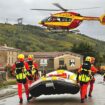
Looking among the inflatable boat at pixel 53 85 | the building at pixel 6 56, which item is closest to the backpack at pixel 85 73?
the inflatable boat at pixel 53 85

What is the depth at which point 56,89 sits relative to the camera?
18.7 m

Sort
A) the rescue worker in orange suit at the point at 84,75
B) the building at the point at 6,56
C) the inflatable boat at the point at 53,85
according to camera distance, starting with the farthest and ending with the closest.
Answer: the building at the point at 6,56
the rescue worker in orange suit at the point at 84,75
the inflatable boat at the point at 53,85

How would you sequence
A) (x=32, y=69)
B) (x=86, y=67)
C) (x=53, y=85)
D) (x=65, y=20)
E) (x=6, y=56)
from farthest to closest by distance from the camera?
(x=6, y=56), (x=65, y=20), (x=32, y=69), (x=86, y=67), (x=53, y=85)

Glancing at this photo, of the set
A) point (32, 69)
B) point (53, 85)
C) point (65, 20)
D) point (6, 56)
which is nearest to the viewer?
point (53, 85)

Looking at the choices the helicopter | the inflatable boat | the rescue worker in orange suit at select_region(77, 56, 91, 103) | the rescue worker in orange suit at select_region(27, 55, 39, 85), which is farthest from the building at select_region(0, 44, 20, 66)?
the inflatable boat

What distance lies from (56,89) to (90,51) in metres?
119

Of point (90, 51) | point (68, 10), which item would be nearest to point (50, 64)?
point (90, 51)

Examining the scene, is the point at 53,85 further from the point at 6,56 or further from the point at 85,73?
the point at 6,56

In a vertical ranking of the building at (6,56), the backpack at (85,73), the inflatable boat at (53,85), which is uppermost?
the backpack at (85,73)

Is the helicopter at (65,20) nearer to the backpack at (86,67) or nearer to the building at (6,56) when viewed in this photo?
the backpack at (86,67)

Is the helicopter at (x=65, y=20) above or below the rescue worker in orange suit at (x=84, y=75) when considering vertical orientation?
above

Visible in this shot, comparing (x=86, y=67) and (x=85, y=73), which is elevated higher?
(x=86, y=67)

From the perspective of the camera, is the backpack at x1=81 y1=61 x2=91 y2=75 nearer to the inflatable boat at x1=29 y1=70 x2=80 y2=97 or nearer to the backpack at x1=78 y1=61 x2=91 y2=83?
the backpack at x1=78 y1=61 x2=91 y2=83

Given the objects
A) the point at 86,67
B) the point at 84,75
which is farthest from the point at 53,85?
the point at 86,67
